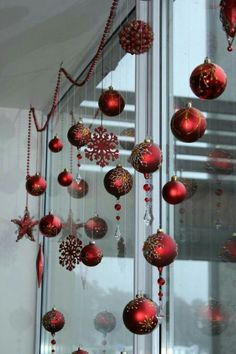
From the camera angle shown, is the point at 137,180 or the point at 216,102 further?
the point at 137,180

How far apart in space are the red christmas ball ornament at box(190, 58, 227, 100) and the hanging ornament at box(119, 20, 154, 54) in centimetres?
32

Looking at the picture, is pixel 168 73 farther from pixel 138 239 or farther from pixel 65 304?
pixel 65 304

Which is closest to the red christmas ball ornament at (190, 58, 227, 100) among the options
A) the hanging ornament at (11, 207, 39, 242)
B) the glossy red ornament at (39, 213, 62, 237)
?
the glossy red ornament at (39, 213, 62, 237)

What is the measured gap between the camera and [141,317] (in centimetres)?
137

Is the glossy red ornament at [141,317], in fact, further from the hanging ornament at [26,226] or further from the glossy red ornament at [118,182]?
the hanging ornament at [26,226]

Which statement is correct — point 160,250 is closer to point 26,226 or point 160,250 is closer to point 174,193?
point 174,193

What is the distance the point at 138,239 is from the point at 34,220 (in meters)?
1.80

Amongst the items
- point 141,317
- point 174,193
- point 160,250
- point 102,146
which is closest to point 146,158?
point 174,193

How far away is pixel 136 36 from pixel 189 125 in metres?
0.33

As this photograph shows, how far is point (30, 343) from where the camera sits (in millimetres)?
3590

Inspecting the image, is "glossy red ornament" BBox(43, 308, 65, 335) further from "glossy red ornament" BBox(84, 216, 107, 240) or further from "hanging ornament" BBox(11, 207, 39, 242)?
"hanging ornament" BBox(11, 207, 39, 242)

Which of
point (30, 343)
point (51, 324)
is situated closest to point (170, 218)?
point (51, 324)

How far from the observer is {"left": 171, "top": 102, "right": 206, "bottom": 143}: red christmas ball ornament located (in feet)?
4.24

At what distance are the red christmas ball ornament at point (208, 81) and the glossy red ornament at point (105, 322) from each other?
1225 millimetres
